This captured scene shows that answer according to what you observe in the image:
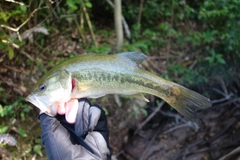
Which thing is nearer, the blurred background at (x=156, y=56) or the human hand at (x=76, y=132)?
the human hand at (x=76, y=132)

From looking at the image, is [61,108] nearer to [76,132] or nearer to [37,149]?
[76,132]

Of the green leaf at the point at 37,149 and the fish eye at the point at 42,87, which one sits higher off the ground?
the fish eye at the point at 42,87

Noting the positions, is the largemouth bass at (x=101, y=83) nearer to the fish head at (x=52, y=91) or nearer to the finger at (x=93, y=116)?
the fish head at (x=52, y=91)

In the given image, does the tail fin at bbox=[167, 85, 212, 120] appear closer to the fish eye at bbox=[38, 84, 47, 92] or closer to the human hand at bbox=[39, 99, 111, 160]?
the human hand at bbox=[39, 99, 111, 160]

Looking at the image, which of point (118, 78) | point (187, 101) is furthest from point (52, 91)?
point (187, 101)

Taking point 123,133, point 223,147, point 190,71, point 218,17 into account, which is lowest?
point 223,147

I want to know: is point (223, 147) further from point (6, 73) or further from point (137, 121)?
point (6, 73)

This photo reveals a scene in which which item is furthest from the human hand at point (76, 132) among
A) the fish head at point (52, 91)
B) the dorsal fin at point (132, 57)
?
the dorsal fin at point (132, 57)

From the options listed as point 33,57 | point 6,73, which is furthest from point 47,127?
point 33,57
